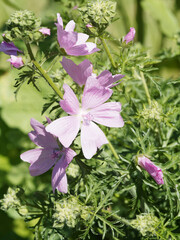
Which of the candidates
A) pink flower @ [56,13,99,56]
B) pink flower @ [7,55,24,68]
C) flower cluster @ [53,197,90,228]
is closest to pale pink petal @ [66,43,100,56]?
pink flower @ [56,13,99,56]

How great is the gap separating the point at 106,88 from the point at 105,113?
61 millimetres

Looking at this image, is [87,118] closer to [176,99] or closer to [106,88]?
[106,88]

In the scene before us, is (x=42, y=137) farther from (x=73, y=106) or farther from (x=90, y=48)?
(x=90, y=48)

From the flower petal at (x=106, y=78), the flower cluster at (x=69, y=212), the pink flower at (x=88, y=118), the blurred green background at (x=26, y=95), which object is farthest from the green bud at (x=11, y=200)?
the blurred green background at (x=26, y=95)

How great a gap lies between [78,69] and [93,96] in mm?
69

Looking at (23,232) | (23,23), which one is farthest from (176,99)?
(23,232)

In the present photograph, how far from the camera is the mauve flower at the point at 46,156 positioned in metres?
0.78

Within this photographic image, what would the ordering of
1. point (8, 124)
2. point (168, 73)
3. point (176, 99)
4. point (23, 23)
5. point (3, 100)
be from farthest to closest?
point (168, 73), point (3, 100), point (8, 124), point (176, 99), point (23, 23)

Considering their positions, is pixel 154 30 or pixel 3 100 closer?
pixel 3 100

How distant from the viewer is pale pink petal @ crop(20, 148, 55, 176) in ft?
2.69

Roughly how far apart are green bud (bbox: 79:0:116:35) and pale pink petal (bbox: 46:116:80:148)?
0.23 metres

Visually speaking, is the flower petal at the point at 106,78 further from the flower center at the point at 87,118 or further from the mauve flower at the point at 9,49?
the mauve flower at the point at 9,49

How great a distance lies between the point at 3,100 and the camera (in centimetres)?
219

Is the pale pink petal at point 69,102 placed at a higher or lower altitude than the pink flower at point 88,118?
higher
